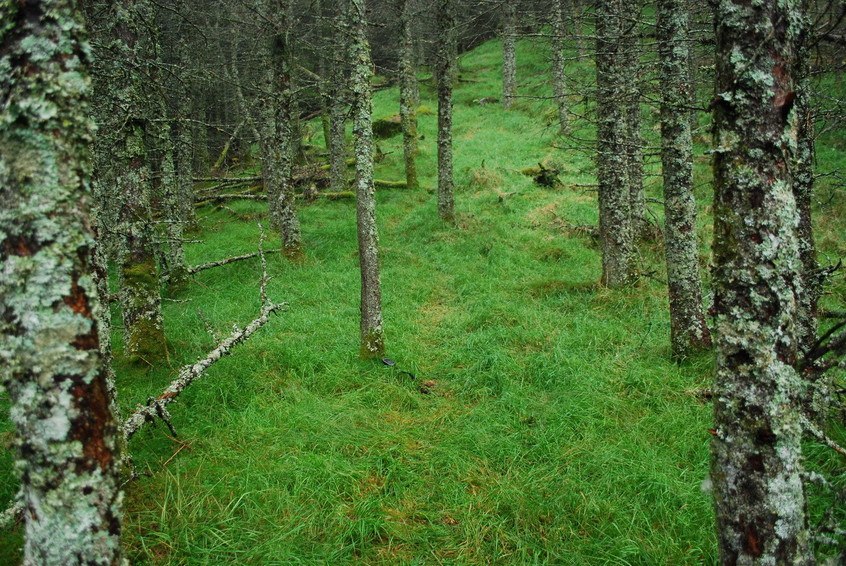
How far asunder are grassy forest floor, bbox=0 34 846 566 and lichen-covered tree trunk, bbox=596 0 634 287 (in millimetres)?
574

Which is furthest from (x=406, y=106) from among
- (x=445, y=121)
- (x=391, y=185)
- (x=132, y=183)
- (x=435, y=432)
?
(x=435, y=432)

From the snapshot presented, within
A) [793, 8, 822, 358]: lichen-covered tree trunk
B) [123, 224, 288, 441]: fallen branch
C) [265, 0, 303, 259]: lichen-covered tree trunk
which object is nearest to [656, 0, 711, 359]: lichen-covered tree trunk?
[793, 8, 822, 358]: lichen-covered tree trunk

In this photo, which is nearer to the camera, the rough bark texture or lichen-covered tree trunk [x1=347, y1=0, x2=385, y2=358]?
the rough bark texture

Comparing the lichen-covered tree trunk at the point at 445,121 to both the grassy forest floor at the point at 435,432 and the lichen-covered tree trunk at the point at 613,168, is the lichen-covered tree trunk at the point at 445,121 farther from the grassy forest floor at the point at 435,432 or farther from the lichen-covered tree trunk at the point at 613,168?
the lichen-covered tree trunk at the point at 613,168

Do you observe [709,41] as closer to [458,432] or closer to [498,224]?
[458,432]

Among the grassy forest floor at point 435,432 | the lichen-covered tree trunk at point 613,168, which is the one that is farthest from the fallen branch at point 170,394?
the lichen-covered tree trunk at point 613,168

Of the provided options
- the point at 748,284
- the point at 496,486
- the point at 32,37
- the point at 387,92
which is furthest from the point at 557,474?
the point at 387,92

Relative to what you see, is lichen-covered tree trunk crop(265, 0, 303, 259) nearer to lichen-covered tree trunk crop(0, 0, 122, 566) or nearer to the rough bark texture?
the rough bark texture

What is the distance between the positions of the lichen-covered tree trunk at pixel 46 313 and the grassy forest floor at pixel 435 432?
236cm

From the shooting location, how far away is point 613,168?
28.3 ft

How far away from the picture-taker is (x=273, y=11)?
1300 cm

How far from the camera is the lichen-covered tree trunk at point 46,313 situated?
181 cm

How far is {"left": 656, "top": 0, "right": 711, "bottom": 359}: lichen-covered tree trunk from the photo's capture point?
615 centimetres

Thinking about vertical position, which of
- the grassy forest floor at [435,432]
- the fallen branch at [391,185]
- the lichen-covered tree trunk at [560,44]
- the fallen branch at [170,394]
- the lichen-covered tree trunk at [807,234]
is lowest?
the grassy forest floor at [435,432]
